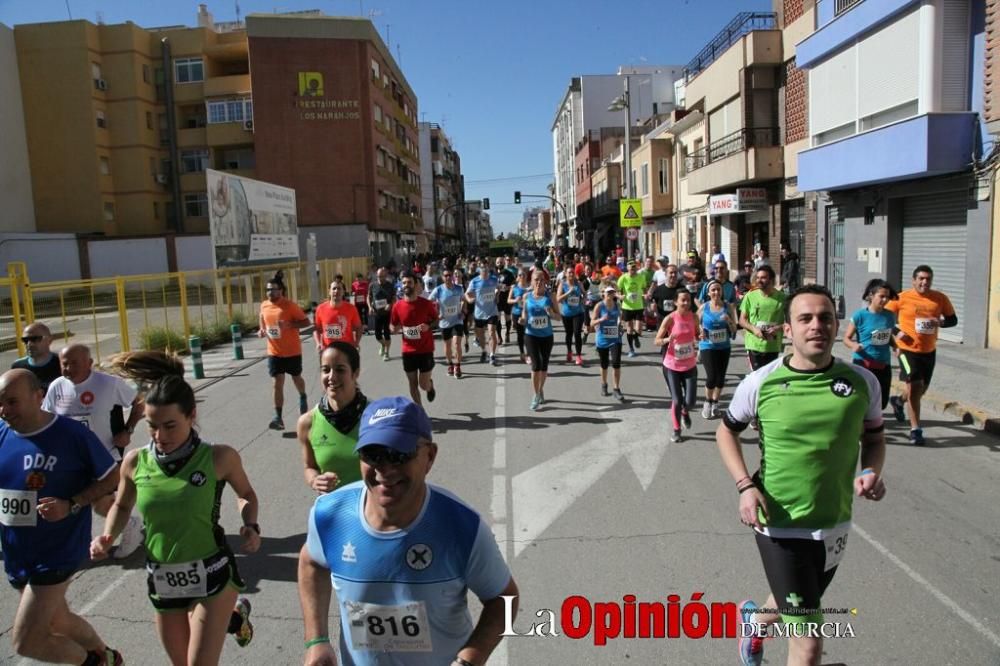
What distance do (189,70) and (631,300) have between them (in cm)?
4454

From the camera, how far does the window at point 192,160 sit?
4875 centimetres

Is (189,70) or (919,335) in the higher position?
(189,70)

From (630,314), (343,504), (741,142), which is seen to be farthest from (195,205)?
(343,504)

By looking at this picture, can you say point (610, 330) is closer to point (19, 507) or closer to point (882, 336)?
point (882, 336)

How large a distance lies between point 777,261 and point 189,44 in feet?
137

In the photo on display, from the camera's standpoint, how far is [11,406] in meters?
3.63

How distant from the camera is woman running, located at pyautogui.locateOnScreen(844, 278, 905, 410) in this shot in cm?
775

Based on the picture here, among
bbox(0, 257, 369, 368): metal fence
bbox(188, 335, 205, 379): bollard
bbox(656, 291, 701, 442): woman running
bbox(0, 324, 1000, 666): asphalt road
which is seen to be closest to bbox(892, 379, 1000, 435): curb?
bbox(0, 324, 1000, 666): asphalt road

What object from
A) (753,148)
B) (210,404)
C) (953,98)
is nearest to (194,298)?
(210,404)

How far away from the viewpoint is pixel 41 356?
6.02 metres

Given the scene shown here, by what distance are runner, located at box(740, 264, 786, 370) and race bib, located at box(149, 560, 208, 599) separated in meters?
6.54

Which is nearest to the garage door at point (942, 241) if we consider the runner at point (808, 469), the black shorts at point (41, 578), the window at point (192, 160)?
the runner at point (808, 469)

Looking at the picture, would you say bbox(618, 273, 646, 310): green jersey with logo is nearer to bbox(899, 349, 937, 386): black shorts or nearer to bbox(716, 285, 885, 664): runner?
bbox(899, 349, 937, 386): black shorts

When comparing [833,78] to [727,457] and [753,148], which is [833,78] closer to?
[753,148]
